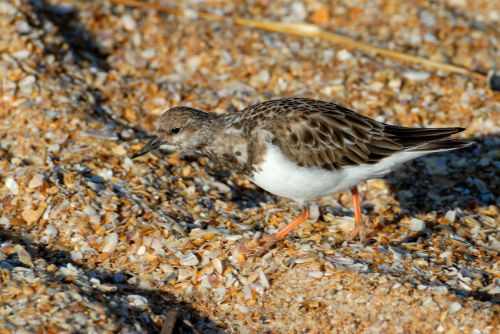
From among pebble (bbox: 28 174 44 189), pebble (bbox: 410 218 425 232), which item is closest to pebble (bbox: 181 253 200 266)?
pebble (bbox: 28 174 44 189)

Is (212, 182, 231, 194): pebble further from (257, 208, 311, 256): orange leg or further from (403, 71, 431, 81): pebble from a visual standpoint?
(403, 71, 431, 81): pebble

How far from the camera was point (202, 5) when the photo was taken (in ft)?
25.3

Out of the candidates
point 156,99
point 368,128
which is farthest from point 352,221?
point 156,99

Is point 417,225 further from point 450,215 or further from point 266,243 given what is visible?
point 266,243

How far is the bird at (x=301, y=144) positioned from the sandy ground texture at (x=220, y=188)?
1.51ft

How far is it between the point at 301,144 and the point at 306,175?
215 mm

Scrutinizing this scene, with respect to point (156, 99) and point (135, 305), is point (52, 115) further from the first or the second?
point (135, 305)

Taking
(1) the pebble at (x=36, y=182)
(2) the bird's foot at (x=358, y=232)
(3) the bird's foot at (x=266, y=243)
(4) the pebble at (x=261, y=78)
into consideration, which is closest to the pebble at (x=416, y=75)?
(4) the pebble at (x=261, y=78)

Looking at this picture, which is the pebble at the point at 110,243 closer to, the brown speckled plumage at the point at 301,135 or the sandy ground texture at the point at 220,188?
the sandy ground texture at the point at 220,188

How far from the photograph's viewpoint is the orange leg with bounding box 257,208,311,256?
4660 mm

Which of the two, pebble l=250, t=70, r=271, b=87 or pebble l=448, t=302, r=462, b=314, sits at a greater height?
pebble l=250, t=70, r=271, b=87

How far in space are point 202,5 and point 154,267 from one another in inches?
155

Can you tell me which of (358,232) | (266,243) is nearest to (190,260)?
(266,243)

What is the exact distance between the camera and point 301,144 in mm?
4602
